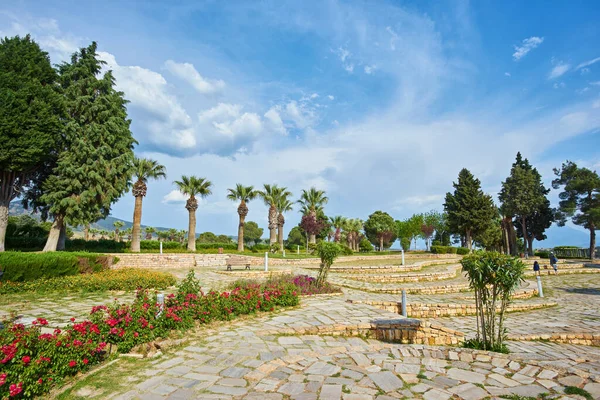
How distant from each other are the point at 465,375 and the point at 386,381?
1.15 m

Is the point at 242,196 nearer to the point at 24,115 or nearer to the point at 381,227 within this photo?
the point at 24,115

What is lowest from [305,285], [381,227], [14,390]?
[305,285]

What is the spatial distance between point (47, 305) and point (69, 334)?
4999 mm

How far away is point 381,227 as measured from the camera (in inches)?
2421

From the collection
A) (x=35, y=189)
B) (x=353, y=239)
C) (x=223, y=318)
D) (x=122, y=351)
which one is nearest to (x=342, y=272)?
(x=223, y=318)

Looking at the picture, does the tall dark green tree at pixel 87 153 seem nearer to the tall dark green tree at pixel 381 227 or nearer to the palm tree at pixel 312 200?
the palm tree at pixel 312 200

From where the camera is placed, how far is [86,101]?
73.5 ft

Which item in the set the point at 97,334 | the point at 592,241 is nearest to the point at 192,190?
the point at 97,334

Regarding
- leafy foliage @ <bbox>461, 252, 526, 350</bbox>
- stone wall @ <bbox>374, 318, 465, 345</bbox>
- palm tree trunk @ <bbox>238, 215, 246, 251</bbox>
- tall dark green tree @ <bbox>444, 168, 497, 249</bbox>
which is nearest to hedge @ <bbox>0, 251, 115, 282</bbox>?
stone wall @ <bbox>374, 318, 465, 345</bbox>

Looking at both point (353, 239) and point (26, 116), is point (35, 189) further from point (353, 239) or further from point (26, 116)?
point (353, 239)

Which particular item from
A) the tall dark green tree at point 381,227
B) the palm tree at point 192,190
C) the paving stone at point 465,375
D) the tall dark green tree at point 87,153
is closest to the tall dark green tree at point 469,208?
the tall dark green tree at point 381,227

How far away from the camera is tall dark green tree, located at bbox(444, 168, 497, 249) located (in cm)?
4234

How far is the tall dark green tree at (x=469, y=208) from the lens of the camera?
42.3 meters

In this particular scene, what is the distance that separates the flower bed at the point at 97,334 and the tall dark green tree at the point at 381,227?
183ft
